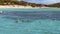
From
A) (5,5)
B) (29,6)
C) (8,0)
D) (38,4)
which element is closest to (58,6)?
(38,4)

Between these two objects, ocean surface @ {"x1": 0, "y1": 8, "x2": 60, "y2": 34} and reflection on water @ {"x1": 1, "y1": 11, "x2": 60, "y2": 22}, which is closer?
ocean surface @ {"x1": 0, "y1": 8, "x2": 60, "y2": 34}

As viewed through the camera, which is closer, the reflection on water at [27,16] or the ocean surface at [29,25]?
the ocean surface at [29,25]

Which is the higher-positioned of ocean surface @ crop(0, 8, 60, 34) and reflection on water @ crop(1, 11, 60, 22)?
ocean surface @ crop(0, 8, 60, 34)

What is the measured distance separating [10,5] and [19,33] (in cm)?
7025

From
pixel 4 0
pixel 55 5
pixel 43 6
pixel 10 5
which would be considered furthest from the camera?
pixel 55 5

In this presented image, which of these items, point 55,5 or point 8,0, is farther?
point 55,5

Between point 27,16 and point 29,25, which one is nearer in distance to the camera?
point 29,25

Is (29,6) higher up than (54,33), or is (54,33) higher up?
(54,33)

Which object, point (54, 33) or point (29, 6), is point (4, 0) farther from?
point (54, 33)

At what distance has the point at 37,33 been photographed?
20094 mm

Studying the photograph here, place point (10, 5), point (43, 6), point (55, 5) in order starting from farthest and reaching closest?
point (55, 5) < point (43, 6) < point (10, 5)

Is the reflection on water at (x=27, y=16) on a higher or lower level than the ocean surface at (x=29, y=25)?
lower

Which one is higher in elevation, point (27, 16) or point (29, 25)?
point (29, 25)

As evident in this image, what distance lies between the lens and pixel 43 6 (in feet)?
363
